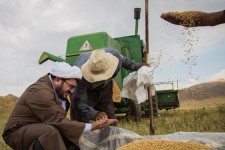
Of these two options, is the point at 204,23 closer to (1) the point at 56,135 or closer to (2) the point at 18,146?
(1) the point at 56,135

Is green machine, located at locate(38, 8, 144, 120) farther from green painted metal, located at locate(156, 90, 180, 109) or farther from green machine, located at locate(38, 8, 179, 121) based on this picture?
green painted metal, located at locate(156, 90, 180, 109)

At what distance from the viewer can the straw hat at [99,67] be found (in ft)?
16.0

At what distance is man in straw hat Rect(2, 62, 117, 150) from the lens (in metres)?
3.87

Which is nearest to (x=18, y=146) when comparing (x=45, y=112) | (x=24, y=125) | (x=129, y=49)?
(x=24, y=125)

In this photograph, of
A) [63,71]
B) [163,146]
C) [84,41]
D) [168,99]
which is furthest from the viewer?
[168,99]

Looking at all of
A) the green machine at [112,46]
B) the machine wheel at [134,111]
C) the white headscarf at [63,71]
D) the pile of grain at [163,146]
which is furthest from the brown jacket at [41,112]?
the machine wheel at [134,111]

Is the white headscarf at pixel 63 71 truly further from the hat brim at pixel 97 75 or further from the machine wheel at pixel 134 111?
the machine wheel at pixel 134 111

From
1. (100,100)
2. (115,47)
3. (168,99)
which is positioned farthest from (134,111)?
(168,99)

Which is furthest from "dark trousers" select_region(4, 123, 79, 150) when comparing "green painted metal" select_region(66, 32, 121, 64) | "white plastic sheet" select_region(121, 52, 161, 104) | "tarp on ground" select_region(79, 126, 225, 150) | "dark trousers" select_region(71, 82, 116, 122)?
"green painted metal" select_region(66, 32, 121, 64)

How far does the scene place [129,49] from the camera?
9.77 metres

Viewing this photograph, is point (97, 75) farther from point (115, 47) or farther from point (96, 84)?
point (115, 47)

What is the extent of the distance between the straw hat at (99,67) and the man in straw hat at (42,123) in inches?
26.3

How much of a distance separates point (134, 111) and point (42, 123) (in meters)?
5.46

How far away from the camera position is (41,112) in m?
3.92
